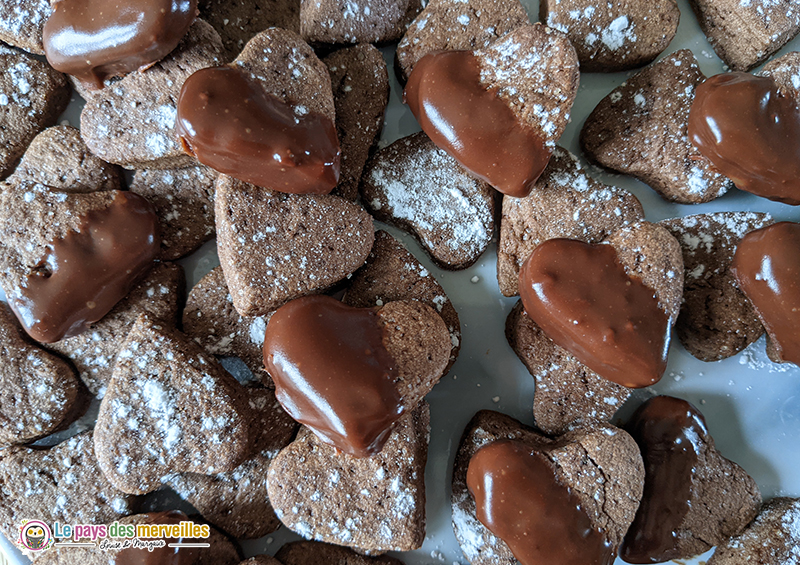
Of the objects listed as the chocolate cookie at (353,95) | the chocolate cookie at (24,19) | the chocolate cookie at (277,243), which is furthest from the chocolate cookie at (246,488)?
the chocolate cookie at (24,19)

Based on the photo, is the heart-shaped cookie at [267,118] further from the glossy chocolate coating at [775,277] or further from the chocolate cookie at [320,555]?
the glossy chocolate coating at [775,277]

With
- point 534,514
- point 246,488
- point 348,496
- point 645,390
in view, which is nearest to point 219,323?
point 246,488

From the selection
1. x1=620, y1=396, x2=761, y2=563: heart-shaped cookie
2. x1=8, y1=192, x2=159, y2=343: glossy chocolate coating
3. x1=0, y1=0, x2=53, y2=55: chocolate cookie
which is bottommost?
x1=620, y1=396, x2=761, y2=563: heart-shaped cookie

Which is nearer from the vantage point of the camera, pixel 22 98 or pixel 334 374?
pixel 334 374

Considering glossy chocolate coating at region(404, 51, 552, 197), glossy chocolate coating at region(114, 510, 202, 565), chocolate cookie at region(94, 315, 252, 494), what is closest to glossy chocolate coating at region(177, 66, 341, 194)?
glossy chocolate coating at region(404, 51, 552, 197)

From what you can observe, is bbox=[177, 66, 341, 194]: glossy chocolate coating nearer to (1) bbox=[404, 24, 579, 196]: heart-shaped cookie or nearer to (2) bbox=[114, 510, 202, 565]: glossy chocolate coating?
(1) bbox=[404, 24, 579, 196]: heart-shaped cookie

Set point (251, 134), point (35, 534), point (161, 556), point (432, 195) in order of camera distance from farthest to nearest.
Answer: point (432, 195)
point (35, 534)
point (161, 556)
point (251, 134)

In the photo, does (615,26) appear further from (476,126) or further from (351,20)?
(351,20)
